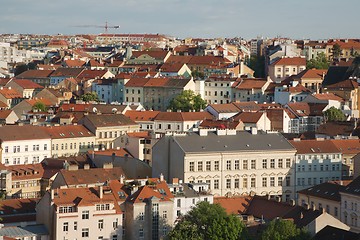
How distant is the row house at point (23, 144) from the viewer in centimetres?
7469

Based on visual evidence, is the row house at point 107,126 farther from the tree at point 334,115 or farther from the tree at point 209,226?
the tree at point 209,226

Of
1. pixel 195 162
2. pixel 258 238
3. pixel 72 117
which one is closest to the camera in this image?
pixel 258 238

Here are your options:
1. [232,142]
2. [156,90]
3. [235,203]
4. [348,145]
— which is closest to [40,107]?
[156,90]

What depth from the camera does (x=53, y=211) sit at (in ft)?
160

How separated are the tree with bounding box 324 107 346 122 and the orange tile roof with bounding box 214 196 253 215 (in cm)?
3523

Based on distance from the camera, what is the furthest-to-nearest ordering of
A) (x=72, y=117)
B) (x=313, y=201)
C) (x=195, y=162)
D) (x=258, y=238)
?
1. (x=72, y=117)
2. (x=195, y=162)
3. (x=313, y=201)
4. (x=258, y=238)

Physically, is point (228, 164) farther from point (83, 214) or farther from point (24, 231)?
point (24, 231)

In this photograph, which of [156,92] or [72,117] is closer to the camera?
[72,117]

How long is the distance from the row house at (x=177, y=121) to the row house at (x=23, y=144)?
1183 cm

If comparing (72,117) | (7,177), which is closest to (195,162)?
(7,177)

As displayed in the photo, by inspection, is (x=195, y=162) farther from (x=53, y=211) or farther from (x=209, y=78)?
(x=209, y=78)

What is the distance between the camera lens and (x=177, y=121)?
284 feet

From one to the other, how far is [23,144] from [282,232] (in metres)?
34.4

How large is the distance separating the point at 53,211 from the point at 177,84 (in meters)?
60.3
